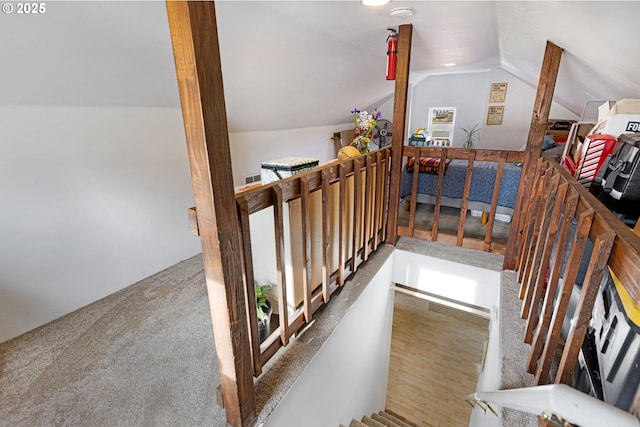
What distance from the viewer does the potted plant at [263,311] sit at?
1704 mm

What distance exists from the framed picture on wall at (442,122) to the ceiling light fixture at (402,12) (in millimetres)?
3895

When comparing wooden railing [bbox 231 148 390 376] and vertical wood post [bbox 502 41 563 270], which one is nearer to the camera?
wooden railing [bbox 231 148 390 376]

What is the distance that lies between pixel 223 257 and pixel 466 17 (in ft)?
7.08

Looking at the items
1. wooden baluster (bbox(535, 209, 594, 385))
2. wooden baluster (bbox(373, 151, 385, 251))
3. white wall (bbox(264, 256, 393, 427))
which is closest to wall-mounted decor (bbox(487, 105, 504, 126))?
wooden baluster (bbox(373, 151, 385, 251))

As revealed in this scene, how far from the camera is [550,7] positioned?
1338mm

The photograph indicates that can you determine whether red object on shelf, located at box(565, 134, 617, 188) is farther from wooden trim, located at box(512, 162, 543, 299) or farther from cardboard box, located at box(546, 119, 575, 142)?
cardboard box, located at box(546, 119, 575, 142)

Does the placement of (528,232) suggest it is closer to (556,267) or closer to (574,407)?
(556,267)

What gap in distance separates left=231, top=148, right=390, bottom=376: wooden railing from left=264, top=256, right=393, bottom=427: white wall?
0.22m

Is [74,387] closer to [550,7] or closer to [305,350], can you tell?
[305,350]

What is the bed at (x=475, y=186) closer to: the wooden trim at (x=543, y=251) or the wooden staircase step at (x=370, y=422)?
the wooden trim at (x=543, y=251)

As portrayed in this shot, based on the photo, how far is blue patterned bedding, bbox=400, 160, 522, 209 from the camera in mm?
3008

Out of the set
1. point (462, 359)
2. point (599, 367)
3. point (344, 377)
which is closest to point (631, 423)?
point (599, 367)

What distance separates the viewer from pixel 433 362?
3.75m

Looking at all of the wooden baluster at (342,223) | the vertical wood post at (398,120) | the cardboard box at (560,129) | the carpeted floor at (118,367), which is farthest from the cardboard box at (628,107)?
the carpeted floor at (118,367)
